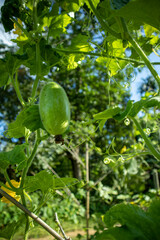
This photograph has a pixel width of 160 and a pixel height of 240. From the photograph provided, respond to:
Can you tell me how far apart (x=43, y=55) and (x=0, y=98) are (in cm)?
435

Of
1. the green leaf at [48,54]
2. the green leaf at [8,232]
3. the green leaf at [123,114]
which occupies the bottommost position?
the green leaf at [8,232]

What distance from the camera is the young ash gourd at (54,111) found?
14.3 inches

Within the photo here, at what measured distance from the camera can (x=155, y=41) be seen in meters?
0.60

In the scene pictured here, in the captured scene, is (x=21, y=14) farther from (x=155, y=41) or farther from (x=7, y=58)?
(x=155, y=41)

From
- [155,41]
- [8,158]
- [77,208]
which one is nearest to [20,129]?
[8,158]

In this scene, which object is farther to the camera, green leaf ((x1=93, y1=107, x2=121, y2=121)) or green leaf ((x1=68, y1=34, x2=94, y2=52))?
green leaf ((x1=68, y1=34, x2=94, y2=52))

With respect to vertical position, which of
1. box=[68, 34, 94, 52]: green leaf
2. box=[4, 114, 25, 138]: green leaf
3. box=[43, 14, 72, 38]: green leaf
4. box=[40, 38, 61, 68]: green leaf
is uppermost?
box=[43, 14, 72, 38]: green leaf

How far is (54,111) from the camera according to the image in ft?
1.19

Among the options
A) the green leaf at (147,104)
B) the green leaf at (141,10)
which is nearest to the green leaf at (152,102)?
the green leaf at (147,104)

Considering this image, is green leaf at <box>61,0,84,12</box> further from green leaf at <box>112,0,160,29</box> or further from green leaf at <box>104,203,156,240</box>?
green leaf at <box>104,203,156,240</box>

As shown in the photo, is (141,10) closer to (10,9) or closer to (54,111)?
(54,111)

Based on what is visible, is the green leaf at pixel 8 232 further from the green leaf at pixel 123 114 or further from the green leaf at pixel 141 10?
the green leaf at pixel 141 10

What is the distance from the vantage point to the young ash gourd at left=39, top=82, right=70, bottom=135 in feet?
1.19

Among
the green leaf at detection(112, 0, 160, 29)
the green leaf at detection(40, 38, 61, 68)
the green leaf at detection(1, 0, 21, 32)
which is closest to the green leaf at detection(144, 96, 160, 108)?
the green leaf at detection(112, 0, 160, 29)
